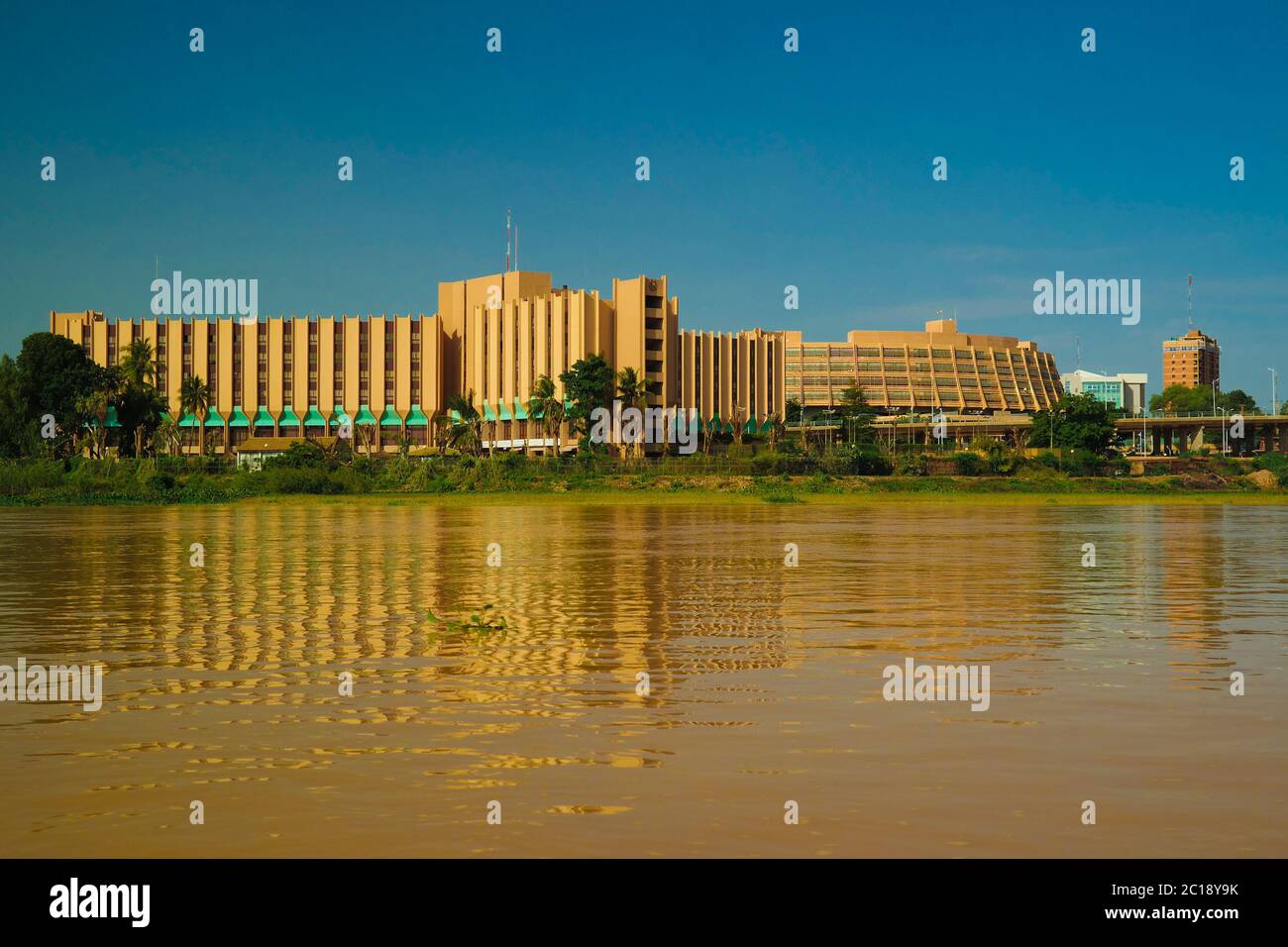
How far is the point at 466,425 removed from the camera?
13000 centimetres

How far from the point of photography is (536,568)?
28422 millimetres

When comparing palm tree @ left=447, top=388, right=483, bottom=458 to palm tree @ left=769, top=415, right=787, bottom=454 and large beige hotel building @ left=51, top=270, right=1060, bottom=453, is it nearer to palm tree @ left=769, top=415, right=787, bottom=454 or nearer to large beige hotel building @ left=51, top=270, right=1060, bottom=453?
large beige hotel building @ left=51, top=270, right=1060, bottom=453

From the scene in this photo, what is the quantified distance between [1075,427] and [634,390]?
4683cm

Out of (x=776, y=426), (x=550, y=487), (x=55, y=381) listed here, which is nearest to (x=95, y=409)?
(x=55, y=381)

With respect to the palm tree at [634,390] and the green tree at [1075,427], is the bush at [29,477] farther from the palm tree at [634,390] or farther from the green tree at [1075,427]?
the green tree at [1075,427]

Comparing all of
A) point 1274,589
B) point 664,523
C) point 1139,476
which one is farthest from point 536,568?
point 1139,476

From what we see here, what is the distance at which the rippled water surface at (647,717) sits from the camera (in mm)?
7582

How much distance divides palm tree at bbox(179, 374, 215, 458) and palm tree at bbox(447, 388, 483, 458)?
28875 mm

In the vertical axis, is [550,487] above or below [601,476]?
below

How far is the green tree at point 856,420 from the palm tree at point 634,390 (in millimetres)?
24085

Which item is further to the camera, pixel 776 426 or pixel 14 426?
pixel 776 426

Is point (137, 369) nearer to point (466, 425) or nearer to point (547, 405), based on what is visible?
point (466, 425)

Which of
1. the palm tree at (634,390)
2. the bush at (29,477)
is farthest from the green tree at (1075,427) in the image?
the bush at (29,477)

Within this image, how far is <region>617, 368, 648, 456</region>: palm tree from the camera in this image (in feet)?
449
